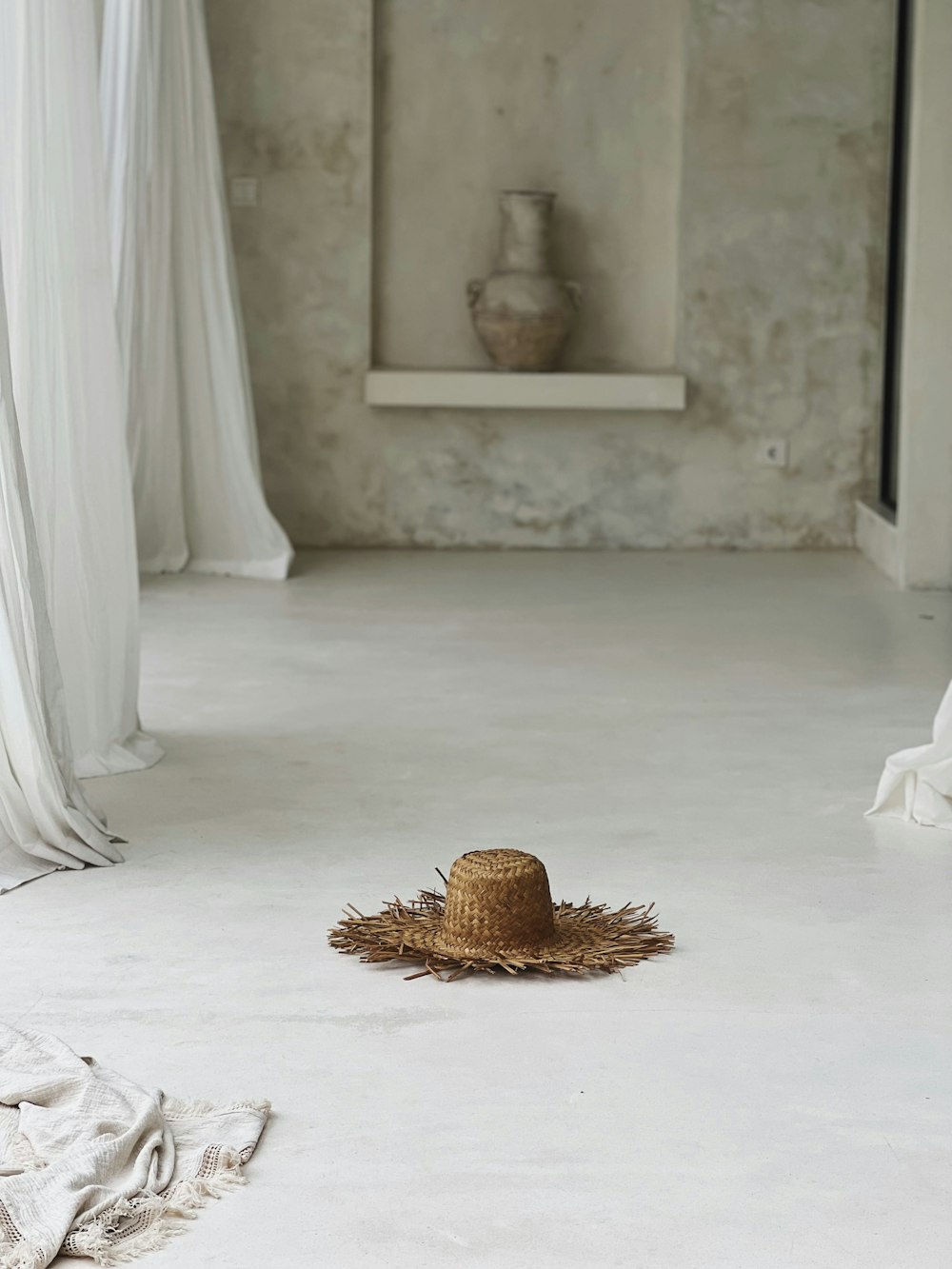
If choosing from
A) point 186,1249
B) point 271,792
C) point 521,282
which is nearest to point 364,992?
point 186,1249

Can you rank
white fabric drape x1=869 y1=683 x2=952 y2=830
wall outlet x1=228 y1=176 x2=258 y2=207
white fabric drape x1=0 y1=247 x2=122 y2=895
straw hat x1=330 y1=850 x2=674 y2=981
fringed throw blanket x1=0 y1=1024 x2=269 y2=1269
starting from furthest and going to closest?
wall outlet x1=228 y1=176 x2=258 y2=207
white fabric drape x1=869 y1=683 x2=952 y2=830
white fabric drape x1=0 y1=247 x2=122 y2=895
straw hat x1=330 y1=850 x2=674 y2=981
fringed throw blanket x1=0 y1=1024 x2=269 y2=1269

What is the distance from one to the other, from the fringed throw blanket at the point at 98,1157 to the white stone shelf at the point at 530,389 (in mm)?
5041

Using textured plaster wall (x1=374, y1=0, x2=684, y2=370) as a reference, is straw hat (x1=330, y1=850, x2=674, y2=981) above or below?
below

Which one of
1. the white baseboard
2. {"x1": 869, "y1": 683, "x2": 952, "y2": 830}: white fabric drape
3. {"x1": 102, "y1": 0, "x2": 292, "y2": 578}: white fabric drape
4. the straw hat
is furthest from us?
the white baseboard

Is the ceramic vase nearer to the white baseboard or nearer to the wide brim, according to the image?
the white baseboard

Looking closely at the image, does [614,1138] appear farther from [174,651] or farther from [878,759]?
[174,651]

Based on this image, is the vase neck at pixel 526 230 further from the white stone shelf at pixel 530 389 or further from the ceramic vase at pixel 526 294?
the white stone shelf at pixel 530 389

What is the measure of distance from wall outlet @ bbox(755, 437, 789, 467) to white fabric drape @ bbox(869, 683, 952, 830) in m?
3.92

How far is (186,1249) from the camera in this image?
1.77 meters

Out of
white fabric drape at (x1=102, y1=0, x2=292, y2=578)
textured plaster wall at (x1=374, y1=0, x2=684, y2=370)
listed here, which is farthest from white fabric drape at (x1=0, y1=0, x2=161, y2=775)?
textured plaster wall at (x1=374, y1=0, x2=684, y2=370)

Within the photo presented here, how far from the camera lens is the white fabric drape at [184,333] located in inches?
237

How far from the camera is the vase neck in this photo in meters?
6.89

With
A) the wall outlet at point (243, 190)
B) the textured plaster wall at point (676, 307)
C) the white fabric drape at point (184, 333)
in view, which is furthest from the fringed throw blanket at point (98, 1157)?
the wall outlet at point (243, 190)

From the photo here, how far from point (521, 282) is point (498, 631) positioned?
2.10m
